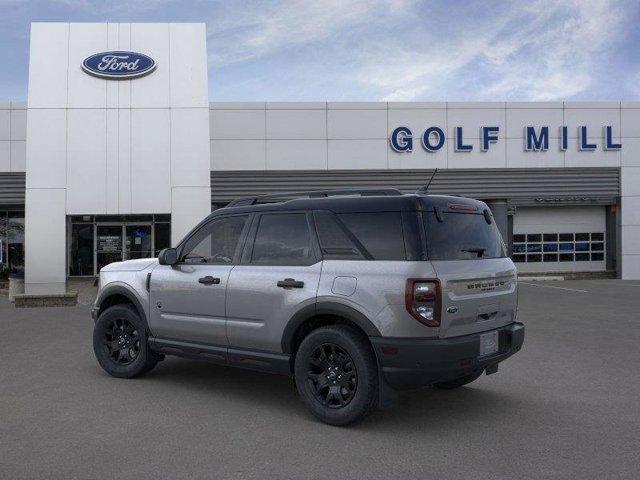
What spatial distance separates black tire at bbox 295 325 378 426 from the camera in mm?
4816

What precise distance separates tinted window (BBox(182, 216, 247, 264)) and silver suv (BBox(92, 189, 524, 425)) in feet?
0.04

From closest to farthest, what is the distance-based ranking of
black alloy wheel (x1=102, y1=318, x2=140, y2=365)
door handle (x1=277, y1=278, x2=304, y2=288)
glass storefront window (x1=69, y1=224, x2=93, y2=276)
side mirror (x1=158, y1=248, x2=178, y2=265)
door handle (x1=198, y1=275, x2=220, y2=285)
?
door handle (x1=277, y1=278, x2=304, y2=288), door handle (x1=198, y1=275, x2=220, y2=285), side mirror (x1=158, y1=248, x2=178, y2=265), black alloy wheel (x1=102, y1=318, x2=140, y2=365), glass storefront window (x1=69, y1=224, x2=93, y2=276)

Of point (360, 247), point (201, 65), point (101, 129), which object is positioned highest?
point (201, 65)

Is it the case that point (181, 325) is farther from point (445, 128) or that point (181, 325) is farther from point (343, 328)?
point (445, 128)

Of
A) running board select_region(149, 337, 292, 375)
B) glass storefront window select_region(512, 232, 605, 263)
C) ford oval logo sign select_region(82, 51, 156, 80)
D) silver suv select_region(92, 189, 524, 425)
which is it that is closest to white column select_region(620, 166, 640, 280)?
glass storefront window select_region(512, 232, 605, 263)

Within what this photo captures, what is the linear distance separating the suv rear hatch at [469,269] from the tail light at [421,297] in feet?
0.20

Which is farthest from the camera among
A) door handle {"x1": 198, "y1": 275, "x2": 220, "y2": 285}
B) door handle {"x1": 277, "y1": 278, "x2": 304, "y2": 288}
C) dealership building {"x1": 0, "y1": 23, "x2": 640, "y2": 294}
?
dealership building {"x1": 0, "y1": 23, "x2": 640, "y2": 294}

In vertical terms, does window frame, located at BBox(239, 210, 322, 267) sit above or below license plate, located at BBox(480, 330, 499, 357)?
above

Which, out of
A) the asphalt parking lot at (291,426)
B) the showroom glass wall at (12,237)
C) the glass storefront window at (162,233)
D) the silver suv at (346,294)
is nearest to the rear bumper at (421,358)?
the silver suv at (346,294)

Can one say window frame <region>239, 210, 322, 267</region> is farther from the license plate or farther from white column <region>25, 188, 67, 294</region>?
white column <region>25, 188, 67, 294</region>

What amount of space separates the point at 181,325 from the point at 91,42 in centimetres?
1480

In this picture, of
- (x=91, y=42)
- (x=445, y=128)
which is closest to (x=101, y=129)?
(x=91, y=42)

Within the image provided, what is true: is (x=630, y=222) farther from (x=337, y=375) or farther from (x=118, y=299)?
(x=337, y=375)

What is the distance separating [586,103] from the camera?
2467 centimetres
